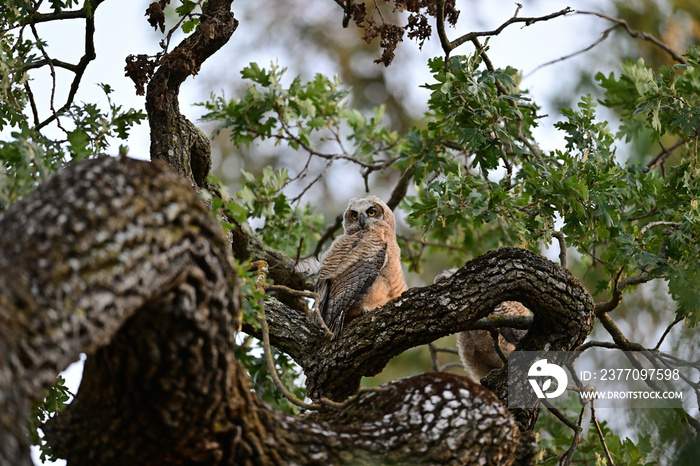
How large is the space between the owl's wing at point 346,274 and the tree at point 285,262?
266 millimetres

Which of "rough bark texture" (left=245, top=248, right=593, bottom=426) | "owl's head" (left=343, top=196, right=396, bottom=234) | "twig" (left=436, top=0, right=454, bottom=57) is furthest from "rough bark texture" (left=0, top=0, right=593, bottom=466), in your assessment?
"owl's head" (left=343, top=196, right=396, bottom=234)

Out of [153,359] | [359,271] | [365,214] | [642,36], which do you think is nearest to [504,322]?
[359,271]

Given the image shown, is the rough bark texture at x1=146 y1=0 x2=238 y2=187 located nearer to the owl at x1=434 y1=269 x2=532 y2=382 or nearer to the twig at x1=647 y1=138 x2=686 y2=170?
the owl at x1=434 y1=269 x2=532 y2=382

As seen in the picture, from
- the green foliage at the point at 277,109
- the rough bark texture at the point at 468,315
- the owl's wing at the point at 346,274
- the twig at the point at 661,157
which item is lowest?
the rough bark texture at the point at 468,315

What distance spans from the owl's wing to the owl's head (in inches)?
8.1

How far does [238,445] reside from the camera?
2.31m

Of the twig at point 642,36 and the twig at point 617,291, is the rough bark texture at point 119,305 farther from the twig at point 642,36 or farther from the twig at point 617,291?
the twig at point 642,36

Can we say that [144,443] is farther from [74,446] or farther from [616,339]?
[616,339]

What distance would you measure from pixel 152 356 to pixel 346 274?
322 centimetres

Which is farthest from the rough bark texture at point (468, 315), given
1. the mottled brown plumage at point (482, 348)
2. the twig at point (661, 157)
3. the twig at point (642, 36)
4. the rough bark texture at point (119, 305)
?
the twig at point (642, 36)

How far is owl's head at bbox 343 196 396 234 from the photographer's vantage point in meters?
5.82

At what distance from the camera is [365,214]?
585cm

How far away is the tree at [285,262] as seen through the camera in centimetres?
186

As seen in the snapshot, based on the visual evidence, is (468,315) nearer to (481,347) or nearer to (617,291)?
(617,291)
